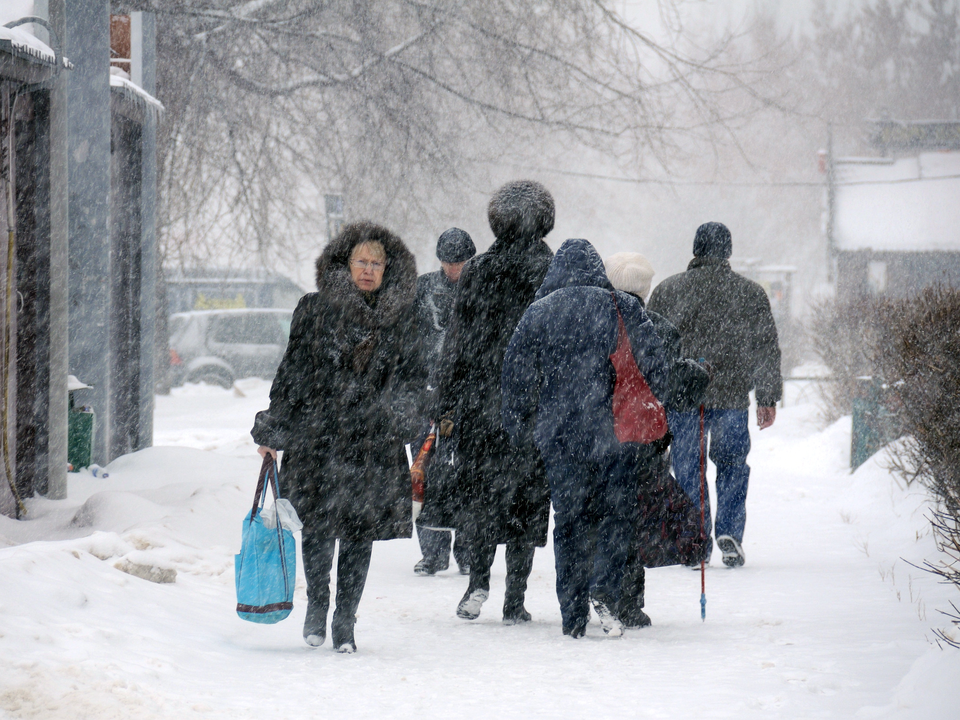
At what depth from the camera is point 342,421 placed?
171 inches

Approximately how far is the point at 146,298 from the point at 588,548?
598 cm

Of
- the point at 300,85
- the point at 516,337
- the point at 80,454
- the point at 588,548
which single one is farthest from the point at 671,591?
the point at 300,85

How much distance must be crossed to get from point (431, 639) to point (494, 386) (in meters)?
1.17

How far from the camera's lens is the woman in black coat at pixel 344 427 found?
4.32 m

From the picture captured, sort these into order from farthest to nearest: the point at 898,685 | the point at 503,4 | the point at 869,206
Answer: the point at 869,206 → the point at 503,4 → the point at 898,685

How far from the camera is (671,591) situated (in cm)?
585

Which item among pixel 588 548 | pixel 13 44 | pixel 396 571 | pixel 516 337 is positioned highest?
pixel 13 44

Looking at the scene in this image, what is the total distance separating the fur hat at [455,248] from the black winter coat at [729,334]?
4.05ft

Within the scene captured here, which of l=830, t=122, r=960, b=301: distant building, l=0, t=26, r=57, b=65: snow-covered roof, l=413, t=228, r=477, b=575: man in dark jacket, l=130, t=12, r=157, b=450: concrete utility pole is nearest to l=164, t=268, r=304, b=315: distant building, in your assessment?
l=830, t=122, r=960, b=301: distant building

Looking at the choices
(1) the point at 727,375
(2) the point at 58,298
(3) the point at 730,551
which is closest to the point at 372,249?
(1) the point at 727,375

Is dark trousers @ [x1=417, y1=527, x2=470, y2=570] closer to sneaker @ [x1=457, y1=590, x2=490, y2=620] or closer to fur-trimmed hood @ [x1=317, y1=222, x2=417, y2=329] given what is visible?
sneaker @ [x1=457, y1=590, x2=490, y2=620]

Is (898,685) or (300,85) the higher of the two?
(300,85)

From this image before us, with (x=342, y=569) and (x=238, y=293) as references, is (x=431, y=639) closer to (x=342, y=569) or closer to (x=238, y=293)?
(x=342, y=569)

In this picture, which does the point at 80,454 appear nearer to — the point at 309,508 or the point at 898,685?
the point at 309,508
